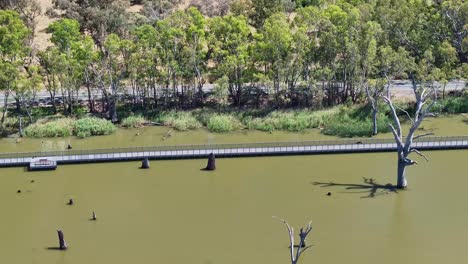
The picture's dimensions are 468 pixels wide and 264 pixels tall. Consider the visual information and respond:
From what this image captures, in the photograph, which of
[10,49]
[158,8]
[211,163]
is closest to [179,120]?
[211,163]

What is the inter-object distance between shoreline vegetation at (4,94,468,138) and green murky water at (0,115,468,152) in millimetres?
934

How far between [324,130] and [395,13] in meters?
19.0

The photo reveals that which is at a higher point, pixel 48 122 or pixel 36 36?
pixel 36 36

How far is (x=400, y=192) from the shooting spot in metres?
56.3

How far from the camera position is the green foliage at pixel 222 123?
75750 mm

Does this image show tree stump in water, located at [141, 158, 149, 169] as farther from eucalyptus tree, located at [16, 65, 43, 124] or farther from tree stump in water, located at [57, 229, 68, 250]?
eucalyptus tree, located at [16, 65, 43, 124]

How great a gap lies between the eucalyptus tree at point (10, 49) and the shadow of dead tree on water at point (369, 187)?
113 feet

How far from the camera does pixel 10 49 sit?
251 ft

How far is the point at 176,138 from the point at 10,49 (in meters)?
20.0

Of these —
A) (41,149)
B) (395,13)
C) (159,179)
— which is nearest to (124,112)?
(41,149)

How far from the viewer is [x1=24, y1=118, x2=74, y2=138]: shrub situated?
75562 mm

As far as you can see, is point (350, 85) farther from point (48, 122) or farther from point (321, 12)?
point (48, 122)

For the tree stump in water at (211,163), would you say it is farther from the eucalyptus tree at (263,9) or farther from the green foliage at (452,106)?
the eucalyptus tree at (263,9)

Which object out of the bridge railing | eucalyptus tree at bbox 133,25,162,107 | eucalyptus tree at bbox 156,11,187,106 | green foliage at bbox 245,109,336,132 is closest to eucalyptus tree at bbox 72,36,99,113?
eucalyptus tree at bbox 133,25,162,107
